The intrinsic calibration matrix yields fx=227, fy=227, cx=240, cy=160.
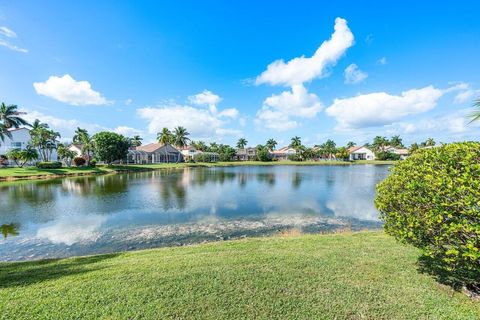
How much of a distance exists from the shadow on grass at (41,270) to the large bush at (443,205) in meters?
7.74

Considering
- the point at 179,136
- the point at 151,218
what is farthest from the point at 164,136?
the point at 151,218

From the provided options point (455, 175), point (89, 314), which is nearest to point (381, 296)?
point (455, 175)

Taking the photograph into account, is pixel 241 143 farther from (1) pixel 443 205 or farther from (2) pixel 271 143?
(1) pixel 443 205

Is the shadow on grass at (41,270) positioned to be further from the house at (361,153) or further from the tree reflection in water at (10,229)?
the house at (361,153)

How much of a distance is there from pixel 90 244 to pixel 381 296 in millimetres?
11874

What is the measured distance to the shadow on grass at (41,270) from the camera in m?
5.53

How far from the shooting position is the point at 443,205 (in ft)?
13.4

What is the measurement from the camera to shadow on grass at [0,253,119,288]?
553 cm

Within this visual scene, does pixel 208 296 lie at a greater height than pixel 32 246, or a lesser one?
greater

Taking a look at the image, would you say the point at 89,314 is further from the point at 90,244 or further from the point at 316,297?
the point at 90,244

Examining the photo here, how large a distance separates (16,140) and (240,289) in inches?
2829

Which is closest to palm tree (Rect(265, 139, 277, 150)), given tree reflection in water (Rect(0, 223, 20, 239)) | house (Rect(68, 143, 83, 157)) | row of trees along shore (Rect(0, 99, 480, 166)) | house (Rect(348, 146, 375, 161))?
row of trees along shore (Rect(0, 99, 480, 166))

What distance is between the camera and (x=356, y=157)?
104938mm

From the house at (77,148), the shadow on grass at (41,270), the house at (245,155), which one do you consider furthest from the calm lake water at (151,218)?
the house at (245,155)
